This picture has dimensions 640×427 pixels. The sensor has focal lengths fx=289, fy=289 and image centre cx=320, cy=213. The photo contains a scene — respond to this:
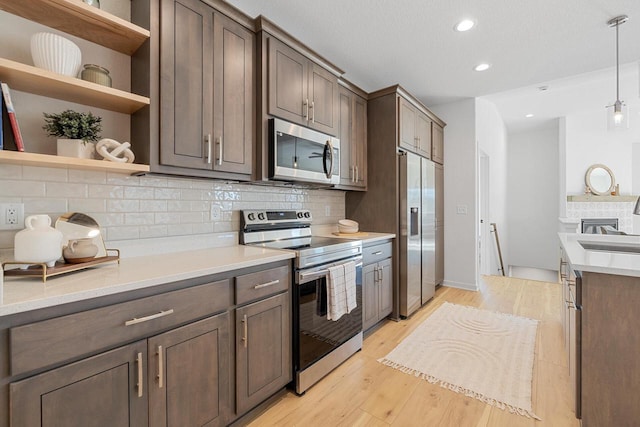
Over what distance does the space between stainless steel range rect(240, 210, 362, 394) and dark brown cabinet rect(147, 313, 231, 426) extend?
0.51m

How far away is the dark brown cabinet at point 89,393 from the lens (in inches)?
35.6

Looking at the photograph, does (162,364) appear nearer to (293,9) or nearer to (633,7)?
(293,9)

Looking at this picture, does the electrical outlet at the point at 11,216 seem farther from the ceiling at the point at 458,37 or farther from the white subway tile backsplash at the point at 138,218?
the ceiling at the point at 458,37

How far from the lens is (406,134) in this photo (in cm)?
324

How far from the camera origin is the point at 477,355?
2.31 metres

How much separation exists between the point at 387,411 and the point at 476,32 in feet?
9.66

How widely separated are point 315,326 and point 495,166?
16.1 feet

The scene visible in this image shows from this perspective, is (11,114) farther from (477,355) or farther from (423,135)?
(423,135)

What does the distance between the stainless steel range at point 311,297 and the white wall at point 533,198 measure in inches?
236

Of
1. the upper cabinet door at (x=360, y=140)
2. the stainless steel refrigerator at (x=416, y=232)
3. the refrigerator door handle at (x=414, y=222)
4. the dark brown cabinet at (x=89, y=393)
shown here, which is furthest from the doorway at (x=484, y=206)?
the dark brown cabinet at (x=89, y=393)

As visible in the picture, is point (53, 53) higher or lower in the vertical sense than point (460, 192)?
higher

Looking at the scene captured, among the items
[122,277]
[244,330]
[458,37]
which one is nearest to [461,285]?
[458,37]

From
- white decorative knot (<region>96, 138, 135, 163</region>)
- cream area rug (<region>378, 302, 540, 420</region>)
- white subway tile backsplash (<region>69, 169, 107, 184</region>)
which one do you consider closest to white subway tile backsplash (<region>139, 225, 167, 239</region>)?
white subway tile backsplash (<region>69, 169, 107, 184</region>)

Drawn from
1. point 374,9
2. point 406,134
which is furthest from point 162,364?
point 406,134
